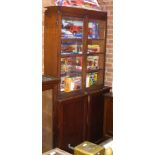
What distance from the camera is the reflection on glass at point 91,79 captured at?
151 inches

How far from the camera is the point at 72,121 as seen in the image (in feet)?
11.4

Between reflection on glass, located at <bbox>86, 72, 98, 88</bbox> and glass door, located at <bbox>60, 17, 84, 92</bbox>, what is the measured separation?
181 millimetres

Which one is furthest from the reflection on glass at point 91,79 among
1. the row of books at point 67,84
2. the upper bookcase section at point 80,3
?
the upper bookcase section at point 80,3

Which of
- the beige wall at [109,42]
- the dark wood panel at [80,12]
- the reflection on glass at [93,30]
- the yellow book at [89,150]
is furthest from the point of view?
the beige wall at [109,42]

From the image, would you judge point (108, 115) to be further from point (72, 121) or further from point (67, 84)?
point (67, 84)

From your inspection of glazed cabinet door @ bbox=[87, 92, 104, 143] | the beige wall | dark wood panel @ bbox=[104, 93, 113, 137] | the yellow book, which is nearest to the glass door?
glazed cabinet door @ bbox=[87, 92, 104, 143]

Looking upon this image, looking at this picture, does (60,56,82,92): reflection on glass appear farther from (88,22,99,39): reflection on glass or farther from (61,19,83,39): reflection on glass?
(88,22,99,39): reflection on glass

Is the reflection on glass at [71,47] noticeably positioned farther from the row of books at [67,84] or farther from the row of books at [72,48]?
the row of books at [67,84]

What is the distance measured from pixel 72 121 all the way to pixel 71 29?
1.31m

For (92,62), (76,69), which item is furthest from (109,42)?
(76,69)

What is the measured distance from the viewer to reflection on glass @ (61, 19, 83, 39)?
3.34m
